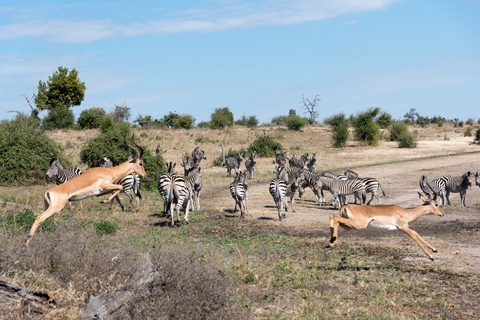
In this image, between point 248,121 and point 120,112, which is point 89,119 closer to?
point 120,112

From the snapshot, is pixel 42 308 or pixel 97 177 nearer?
pixel 42 308

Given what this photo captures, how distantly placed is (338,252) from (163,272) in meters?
5.66

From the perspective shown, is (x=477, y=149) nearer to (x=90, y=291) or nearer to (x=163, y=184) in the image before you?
(x=163, y=184)

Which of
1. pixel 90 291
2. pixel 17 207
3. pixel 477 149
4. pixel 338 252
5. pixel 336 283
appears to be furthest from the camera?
pixel 477 149

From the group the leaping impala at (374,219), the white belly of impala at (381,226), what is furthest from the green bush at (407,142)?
the white belly of impala at (381,226)

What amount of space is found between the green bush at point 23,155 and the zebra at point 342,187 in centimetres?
1330

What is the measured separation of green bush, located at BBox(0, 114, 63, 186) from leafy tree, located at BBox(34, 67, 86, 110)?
3935 centimetres

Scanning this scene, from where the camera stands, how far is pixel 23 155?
21703mm

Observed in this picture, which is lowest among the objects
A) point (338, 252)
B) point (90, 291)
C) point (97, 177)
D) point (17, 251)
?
point (338, 252)

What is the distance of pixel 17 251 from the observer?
6.46 m

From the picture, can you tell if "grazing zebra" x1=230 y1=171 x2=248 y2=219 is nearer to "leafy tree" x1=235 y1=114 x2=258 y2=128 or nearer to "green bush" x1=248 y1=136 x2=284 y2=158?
"green bush" x1=248 y1=136 x2=284 y2=158

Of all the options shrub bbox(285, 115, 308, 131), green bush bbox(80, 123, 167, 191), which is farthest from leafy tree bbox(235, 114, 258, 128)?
green bush bbox(80, 123, 167, 191)

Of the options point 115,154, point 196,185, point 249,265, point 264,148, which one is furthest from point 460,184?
point 264,148

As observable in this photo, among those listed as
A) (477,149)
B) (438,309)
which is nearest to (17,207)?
(438,309)
